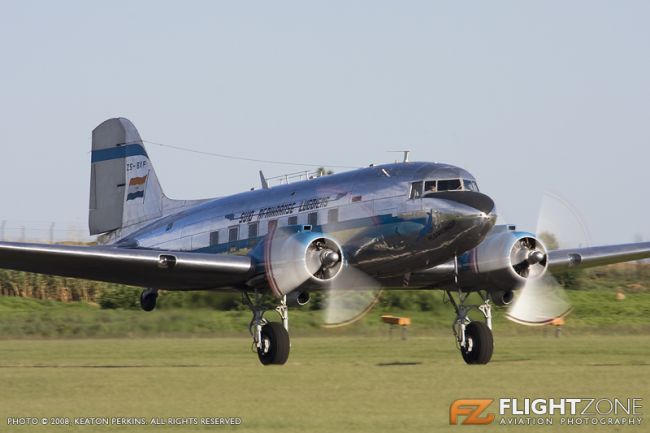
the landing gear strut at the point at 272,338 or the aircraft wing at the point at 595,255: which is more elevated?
the aircraft wing at the point at 595,255

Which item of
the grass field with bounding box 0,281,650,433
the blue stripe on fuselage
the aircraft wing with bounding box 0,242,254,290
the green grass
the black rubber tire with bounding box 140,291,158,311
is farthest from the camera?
the blue stripe on fuselage

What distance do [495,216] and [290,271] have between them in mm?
3844

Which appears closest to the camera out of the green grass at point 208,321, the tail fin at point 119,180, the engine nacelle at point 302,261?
the engine nacelle at point 302,261

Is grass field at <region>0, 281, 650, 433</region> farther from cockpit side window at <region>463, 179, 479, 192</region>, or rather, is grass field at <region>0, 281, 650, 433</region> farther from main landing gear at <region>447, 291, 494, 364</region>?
cockpit side window at <region>463, 179, 479, 192</region>

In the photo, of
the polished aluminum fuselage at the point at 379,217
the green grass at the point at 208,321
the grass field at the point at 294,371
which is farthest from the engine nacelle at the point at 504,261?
the green grass at the point at 208,321

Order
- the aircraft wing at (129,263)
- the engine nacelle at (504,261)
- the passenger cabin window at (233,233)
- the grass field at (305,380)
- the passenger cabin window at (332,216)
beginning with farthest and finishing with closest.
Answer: the passenger cabin window at (233,233) < the engine nacelle at (504,261) < the passenger cabin window at (332,216) < the aircraft wing at (129,263) < the grass field at (305,380)

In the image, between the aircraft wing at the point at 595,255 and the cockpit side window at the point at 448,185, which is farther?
the aircraft wing at the point at 595,255

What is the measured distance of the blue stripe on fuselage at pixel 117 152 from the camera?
2888 centimetres

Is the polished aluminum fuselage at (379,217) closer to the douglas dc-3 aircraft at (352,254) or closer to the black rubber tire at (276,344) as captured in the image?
the douglas dc-3 aircraft at (352,254)

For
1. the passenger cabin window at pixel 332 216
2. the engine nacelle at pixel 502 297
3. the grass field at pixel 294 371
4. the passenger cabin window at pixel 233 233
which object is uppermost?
the passenger cabin window at pixel 332 216

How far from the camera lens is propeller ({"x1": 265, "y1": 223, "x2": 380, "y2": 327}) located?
19891 mm

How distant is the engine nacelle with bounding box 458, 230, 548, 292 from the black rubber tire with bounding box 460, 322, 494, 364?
0.99 metres

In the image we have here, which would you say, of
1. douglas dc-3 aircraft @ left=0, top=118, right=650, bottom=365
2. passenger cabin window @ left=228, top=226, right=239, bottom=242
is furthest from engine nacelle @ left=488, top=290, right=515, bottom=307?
passenger cabin window @ left=228, top=226, right=239, bottom=242

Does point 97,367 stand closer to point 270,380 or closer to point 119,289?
point 270,380
